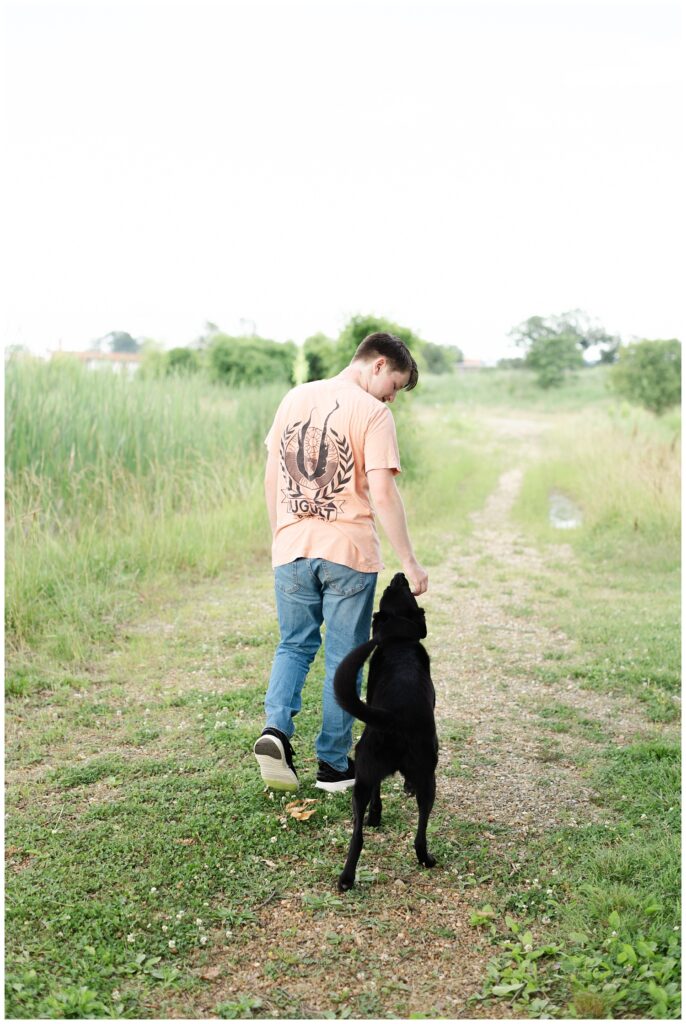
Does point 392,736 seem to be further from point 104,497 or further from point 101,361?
point 101,361

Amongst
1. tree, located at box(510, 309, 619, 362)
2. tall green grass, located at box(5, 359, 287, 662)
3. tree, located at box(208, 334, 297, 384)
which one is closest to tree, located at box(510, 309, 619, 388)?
tree, located at box(510, 309, 619, 362)

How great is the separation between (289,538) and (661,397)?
869 inches

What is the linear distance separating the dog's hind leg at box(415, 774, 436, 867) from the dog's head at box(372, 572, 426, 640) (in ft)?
1.86

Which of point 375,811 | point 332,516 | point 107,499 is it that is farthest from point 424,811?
point 107,499

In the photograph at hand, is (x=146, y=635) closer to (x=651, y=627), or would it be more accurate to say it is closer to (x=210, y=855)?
(x=210, y=855)

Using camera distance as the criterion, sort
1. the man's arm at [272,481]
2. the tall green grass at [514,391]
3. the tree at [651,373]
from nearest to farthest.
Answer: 1. the man's arm at [272,481]
2. the tree at [651,373]
3. the tall green grass at [514,391]

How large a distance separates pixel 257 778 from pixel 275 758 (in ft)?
1.36

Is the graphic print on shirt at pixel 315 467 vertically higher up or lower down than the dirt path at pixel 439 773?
higher up

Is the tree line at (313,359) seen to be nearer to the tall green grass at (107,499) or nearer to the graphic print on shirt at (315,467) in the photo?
Answer: the tall green grass at (107,499)

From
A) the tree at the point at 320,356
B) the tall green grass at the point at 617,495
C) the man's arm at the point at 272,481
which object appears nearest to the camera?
the man's arm at the point at 272,481

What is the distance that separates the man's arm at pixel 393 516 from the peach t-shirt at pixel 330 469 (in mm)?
55

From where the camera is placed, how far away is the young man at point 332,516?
11.1 ft

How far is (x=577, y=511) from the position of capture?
40.2 ft

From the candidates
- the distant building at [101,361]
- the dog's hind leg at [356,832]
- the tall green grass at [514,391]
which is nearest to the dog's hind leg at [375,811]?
the dog's hind leg at [356,832]
